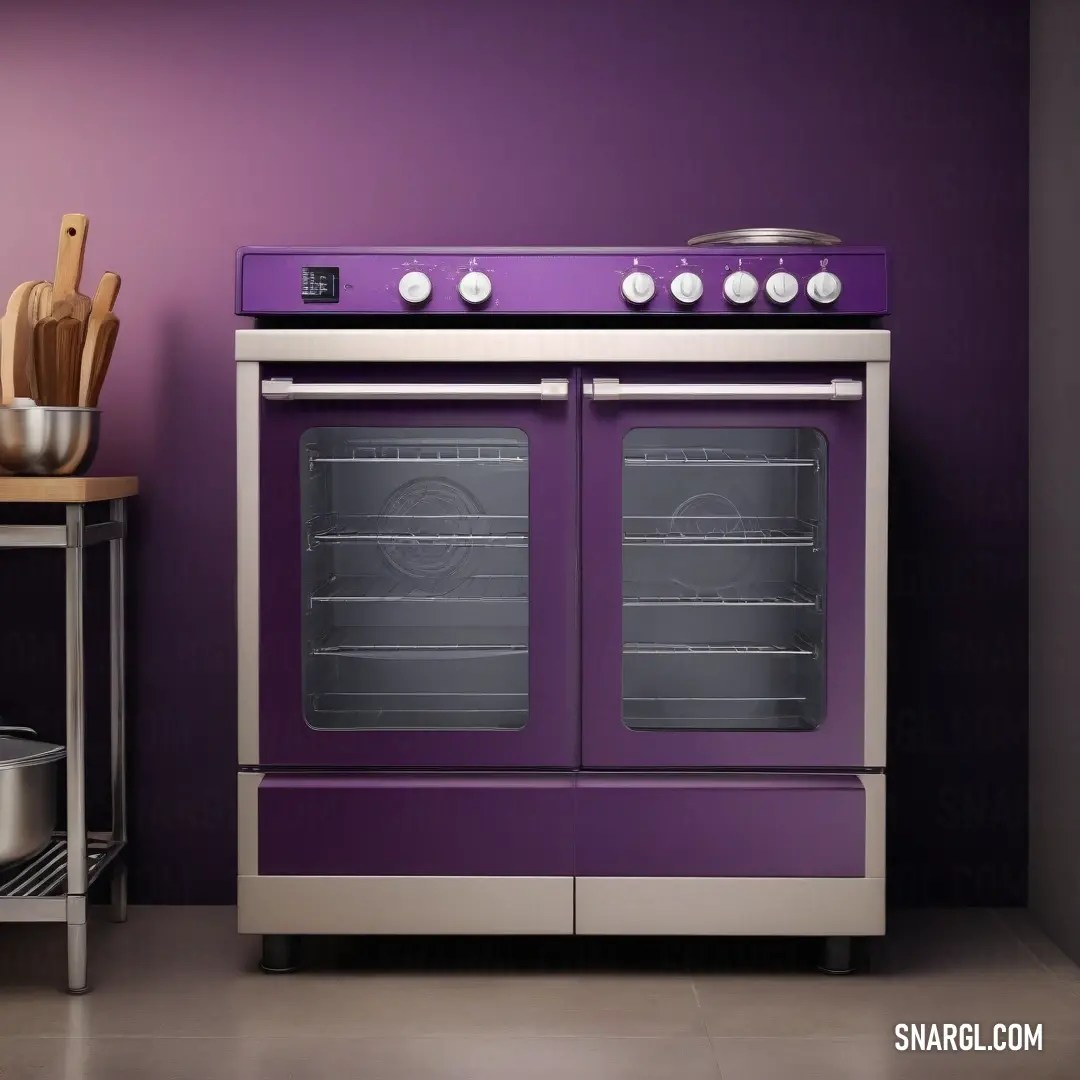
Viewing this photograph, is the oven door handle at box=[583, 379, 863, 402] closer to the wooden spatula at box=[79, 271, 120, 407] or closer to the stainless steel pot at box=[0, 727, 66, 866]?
the wooden spatula at box=[79, 271, 120, 407]

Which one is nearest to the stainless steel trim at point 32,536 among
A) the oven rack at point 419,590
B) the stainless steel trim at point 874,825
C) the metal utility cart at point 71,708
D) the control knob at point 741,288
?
the metal utility cart at point 71,708

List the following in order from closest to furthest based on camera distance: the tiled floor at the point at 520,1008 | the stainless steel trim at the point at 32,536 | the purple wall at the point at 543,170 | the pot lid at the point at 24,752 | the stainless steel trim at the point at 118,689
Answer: the tiled floor at the point at 520,1008
the stainless steel trim at the point at 32,536
the pot lid at the point at 24,752
the stainless steel trim at the point at 118,689
the purple wall at the point at 543,170

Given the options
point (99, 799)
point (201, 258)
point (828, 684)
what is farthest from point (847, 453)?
point (99, 799)

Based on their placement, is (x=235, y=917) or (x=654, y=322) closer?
(x=654, y=322)

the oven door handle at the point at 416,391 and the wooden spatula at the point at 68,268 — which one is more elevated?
the wooden spatula at the point at 68,268

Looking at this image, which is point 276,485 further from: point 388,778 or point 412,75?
point 412,75

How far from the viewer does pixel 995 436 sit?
10.7 ft

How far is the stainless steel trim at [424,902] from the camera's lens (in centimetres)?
270

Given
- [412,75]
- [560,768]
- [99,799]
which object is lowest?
[99,799]

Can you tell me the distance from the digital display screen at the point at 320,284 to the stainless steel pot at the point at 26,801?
46.9 inches

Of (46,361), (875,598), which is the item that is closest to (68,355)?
(46,361)

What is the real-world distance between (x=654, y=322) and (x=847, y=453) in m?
0.52

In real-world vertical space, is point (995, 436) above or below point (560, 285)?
below

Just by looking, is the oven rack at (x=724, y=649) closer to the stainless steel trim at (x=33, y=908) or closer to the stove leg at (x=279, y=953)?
the stove leg at (x=279, y=953)
